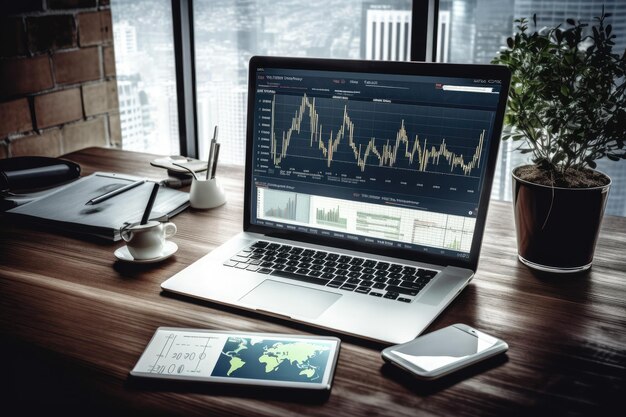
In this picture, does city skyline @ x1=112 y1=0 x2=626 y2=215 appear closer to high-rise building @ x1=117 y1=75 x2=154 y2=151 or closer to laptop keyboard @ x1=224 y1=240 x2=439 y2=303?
high-rise building @ x1=117 y1=75 x2=154 y2=151

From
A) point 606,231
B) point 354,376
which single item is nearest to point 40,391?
point 354,376

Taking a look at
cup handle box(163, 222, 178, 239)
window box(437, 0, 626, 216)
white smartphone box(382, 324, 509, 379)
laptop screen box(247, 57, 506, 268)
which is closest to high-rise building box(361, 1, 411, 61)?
window box(437, 0, 626, 216)

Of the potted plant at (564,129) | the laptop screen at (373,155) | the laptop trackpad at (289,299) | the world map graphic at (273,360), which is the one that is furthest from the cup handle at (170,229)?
the potted plant at (564,129)

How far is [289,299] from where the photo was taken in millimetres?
927

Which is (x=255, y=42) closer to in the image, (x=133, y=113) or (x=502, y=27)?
(x=133, y=113)

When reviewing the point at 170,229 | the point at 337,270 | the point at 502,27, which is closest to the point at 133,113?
the point at 170,229

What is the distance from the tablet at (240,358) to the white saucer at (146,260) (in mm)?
254

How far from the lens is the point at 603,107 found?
98cm

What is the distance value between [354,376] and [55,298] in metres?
0.52

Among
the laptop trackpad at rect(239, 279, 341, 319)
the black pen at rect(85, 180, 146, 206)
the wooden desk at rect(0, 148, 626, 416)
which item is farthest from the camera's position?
the black pen at rect(85, 180, 146, 206)

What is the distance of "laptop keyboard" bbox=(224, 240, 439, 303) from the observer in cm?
95

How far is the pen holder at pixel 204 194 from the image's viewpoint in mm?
1354

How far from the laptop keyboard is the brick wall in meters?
1.04

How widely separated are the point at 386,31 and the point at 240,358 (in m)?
1.20
